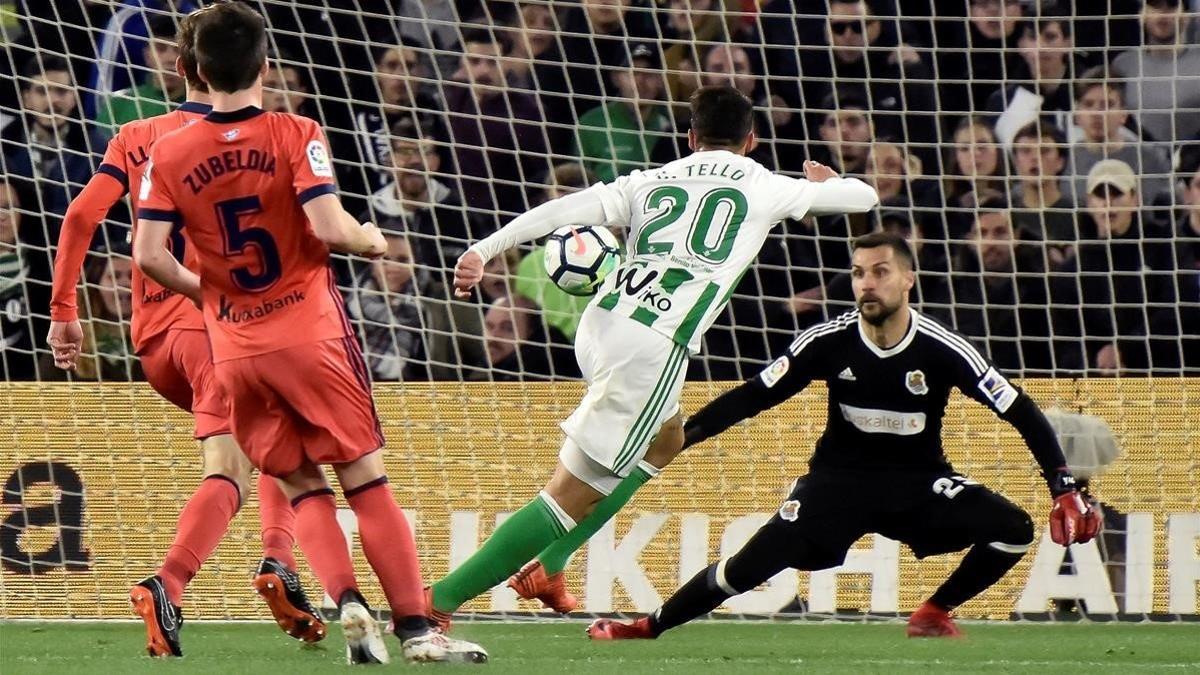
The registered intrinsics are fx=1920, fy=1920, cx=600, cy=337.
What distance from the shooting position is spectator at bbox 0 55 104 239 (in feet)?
27.3

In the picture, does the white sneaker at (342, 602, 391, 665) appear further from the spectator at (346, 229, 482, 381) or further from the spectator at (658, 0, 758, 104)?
the spectator at (658, 0, 758, 104)

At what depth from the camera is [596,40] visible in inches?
356

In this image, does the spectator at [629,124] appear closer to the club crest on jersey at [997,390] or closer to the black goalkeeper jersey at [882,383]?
the black goalkeeper jersey at [882,383]

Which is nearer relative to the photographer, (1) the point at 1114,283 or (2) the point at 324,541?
(2) the point at 324,541

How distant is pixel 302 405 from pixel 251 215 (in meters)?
0.48

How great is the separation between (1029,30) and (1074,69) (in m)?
0.29

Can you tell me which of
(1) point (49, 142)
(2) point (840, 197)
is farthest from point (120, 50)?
(2) point (840, 197)

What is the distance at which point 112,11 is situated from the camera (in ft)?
27.3

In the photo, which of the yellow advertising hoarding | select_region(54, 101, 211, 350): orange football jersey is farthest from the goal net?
select_region(54, 101, 211, 350): orange football jersey

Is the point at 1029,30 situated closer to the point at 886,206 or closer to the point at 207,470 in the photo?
the point at 886,206

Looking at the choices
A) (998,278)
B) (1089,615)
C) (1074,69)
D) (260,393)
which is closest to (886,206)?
(998,278)

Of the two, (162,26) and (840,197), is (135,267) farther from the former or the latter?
(162,26)

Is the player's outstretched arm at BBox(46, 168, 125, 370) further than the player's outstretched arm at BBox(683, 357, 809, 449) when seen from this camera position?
No

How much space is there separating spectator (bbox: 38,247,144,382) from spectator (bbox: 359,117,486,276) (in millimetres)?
1150
